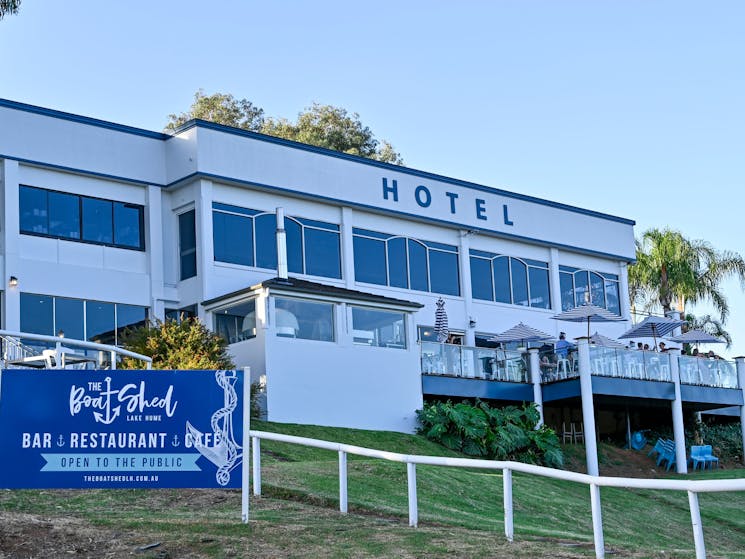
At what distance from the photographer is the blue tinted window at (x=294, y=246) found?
35500mm

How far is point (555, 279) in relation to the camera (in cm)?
4334

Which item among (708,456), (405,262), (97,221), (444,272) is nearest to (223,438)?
(97,221)

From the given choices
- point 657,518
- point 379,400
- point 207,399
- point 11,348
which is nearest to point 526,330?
point 379,400

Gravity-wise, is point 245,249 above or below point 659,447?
above

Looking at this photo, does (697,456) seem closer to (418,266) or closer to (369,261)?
(418,266)

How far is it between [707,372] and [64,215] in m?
18.6

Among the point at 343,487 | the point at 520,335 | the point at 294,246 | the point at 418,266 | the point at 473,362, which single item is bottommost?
the point at 343,487

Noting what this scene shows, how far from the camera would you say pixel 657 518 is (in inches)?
917

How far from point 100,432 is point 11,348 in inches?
465

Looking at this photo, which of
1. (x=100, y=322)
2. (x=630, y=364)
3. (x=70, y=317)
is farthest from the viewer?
(x=630, y=364)

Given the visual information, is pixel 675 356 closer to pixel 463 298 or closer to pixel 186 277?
pixel 463 298

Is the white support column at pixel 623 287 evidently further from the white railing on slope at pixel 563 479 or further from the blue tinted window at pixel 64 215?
the white railing on slope at pixel 563 479

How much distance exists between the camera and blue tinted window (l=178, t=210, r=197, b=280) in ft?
111

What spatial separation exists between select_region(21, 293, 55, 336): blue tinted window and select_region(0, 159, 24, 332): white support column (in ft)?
0.79
